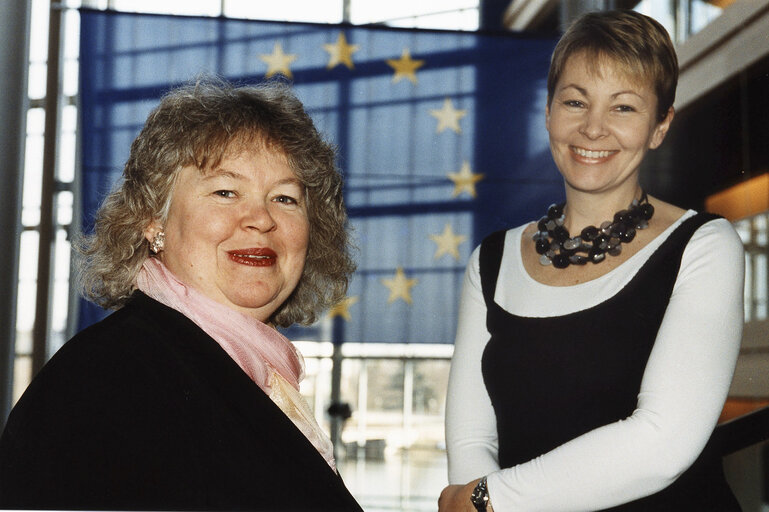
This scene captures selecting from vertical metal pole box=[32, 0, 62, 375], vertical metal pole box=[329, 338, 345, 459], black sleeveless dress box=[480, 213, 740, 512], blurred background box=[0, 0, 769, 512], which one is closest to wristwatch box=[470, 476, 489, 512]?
black sleeveless dress box=[480, 213, 740, 512]

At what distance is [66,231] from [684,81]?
2388mm

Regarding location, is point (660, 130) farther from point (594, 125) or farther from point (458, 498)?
point (458, 498)

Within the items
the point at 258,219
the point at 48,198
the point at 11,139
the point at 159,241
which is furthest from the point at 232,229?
the point at 48,198

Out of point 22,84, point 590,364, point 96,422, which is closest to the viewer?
point 96,422

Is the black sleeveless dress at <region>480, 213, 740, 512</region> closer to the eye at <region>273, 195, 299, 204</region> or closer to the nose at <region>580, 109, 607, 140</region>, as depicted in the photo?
the nose at <region>580, 109, 607, 140</region>

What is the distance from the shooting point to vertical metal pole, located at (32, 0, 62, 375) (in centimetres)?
336

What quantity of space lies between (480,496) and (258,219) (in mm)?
764

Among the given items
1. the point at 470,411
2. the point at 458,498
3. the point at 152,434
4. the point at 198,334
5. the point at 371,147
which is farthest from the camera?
the point at 371,147

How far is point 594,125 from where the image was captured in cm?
213

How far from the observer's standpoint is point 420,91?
11.7 feet

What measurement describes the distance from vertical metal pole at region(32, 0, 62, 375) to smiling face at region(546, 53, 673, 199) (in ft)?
7.12

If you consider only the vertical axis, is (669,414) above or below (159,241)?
below

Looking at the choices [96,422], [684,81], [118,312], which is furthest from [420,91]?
[96,422]

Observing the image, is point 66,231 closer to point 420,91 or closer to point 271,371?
point 420,91
